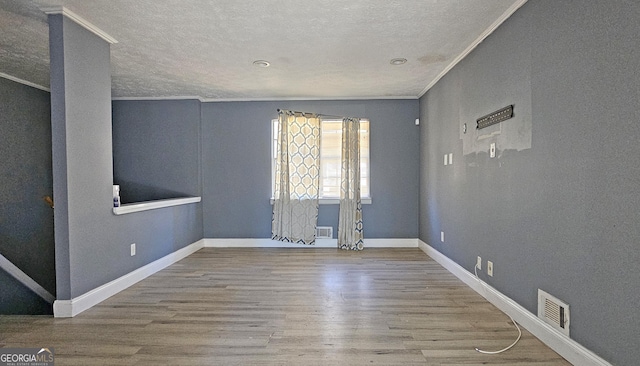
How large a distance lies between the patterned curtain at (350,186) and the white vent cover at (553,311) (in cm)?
313

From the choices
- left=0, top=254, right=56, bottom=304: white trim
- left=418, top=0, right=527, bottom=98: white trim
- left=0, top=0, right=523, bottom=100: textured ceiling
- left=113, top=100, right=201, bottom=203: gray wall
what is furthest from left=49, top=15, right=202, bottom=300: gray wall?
left=418, top=0, right=527, bottom=98: white trim

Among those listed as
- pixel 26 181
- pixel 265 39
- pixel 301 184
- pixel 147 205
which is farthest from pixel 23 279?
pixel 301 184

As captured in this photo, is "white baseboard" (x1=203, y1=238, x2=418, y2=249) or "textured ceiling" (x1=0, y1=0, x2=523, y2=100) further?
"white baseboard" (x1=203, y1=238, x2=418, y2=249)

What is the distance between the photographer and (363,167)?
5496 mm

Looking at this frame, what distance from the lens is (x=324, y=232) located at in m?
5.45

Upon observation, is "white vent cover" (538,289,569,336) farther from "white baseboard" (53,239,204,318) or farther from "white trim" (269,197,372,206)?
"white baseboard" (53,239,204,318)

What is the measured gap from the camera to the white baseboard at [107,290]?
2.72 metres

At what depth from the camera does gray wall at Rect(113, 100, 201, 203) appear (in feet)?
17.5

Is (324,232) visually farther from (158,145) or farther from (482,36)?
(482,36)

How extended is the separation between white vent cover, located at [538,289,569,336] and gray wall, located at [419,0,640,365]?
52 mm

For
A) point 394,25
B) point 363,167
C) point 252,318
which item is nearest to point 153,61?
point 394,25

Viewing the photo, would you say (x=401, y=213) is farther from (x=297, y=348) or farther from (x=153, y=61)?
(x=153, y=61)

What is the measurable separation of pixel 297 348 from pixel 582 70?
2.44 m

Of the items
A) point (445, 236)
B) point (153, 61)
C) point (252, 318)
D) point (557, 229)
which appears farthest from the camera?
point (445, 236)
